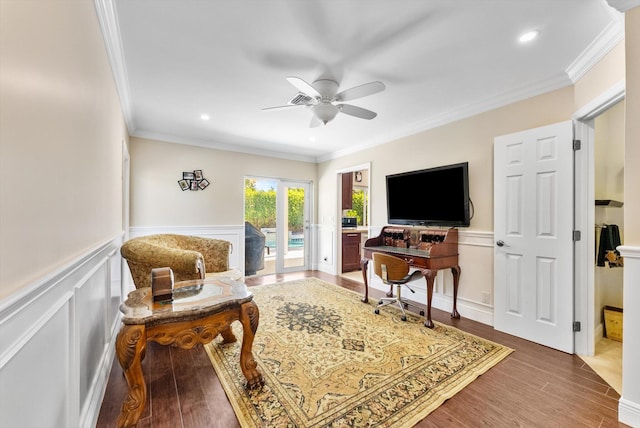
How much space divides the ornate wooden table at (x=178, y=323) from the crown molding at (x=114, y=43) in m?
1.79

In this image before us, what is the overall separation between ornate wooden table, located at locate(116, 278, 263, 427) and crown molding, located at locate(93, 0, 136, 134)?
1785mm

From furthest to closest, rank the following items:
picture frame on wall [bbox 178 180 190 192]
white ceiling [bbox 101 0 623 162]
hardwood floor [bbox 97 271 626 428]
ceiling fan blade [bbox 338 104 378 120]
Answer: picture frame on wall [bbox 178 180 190 192] < ceiling fan blade [bbox 338 104 378 120] < white ceiling [bbox 101 0 623 162] < hardwood floor [bbox 97 271 626 428]

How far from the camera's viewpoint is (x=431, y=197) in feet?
11.5

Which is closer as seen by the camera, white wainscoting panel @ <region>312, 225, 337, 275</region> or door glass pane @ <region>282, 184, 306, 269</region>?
white wainscoting panel @ <region>312, 225, 337, 275</region>

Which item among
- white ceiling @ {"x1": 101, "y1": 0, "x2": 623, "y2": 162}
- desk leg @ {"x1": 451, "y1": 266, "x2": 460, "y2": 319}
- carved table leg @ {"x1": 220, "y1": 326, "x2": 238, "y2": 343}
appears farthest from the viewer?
desk leg @ {"x1": 451, "y1": 266, "x2": 460, "y2": 319}

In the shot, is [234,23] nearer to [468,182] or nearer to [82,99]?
[82,99]

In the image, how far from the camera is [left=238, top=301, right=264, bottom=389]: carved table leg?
6.13ft

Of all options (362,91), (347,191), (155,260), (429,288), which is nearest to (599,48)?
(362,91)

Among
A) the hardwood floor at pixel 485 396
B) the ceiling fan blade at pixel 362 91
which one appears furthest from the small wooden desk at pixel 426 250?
the ceiling fan blade at pixel 362 91

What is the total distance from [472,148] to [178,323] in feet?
11.1

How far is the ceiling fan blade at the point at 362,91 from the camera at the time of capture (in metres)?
2.17

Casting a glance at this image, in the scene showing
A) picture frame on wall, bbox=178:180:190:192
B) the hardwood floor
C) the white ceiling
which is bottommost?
the hardwood floor

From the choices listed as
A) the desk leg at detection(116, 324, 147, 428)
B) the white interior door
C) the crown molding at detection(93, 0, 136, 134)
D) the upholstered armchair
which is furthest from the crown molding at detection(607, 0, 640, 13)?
the upholstered armchair

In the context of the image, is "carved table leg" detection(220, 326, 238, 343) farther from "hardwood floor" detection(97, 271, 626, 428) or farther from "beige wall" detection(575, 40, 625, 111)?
"beige wall" detection(575, 40, 625, 111)
